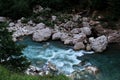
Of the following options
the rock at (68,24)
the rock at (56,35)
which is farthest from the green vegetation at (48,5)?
the rock at (56,35)

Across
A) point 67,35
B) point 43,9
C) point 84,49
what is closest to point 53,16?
point 43,9

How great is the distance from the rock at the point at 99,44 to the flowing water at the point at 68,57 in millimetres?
350

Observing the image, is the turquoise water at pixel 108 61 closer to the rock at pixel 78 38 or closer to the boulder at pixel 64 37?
the rock at pixel 78 38

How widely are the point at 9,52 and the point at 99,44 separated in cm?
766

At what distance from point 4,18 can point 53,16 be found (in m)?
4.07

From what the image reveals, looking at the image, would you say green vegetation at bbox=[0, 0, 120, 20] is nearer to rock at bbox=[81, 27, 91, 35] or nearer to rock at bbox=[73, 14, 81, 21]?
rock at bbox=[73, 14, 81, 21]

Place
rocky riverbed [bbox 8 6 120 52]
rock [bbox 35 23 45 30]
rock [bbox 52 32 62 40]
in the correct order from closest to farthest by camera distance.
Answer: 1. rocky riverbed [bbox 8 6 120 52]
2. rock [bbox 52 32 62 40]
3. rock [bbox 35 23 45 30]

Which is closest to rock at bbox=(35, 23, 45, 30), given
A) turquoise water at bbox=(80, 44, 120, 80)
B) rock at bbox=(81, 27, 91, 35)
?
rock at bbox=(81, 27, 91, 35)

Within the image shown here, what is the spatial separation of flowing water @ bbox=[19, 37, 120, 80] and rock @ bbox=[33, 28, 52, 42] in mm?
398

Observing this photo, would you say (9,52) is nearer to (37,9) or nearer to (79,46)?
(79,46)

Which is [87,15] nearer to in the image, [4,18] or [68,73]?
[4,18]

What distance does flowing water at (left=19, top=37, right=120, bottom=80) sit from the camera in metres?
14.5

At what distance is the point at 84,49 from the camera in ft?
56.7

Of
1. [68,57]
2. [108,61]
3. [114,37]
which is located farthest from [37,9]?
[108,61]
